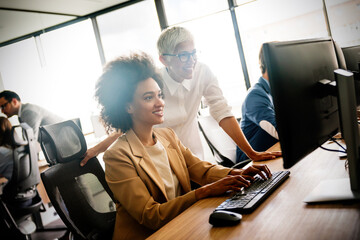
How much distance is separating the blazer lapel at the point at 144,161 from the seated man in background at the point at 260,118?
1049 millimetres

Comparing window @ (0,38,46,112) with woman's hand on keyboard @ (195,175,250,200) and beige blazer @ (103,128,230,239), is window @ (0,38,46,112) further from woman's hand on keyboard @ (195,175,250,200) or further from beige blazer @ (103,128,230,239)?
→ woman's hand on keyboard @ (195,175,250,200)

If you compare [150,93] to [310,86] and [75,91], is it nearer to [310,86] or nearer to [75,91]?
[310,86]

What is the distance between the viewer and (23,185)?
10.2 feet

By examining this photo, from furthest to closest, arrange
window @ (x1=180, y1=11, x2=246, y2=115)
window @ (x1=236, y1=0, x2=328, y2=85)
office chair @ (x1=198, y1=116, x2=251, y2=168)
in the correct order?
window @ (x1=180, y1=11, x2=246, y2=115) < window @ (x1=236, y1=0, x2=328, y2=85) < office chair @ (x1=198, y1=116, x2=251, y2=168)

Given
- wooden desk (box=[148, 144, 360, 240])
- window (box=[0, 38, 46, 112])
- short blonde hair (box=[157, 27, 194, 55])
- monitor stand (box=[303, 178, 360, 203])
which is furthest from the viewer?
window (box=[0, 38, 46, 112])

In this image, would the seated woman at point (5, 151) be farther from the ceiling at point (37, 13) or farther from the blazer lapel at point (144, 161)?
the blazer lapel at point (144, 161)

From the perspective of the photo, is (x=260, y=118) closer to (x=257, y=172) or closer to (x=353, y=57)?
(x=353, y=57)

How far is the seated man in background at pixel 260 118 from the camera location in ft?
7.09

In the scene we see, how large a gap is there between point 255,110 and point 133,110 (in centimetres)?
103

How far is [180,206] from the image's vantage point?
3.98 ft

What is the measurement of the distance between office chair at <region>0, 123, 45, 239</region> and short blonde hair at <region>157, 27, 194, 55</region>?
1.82 metres

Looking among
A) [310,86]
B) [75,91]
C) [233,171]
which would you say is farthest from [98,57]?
[310,86]

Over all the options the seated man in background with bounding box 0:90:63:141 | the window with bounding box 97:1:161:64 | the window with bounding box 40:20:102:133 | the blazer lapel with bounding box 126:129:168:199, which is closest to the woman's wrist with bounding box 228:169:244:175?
the blazer lapel with bounding box 126:129:168:199

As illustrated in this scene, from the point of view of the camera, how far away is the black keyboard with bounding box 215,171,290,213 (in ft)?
3.36
